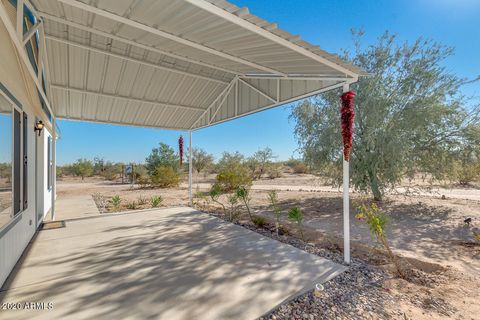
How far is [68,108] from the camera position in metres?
6.29

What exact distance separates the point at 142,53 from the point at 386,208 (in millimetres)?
8300

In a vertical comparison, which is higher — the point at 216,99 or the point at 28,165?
the point at 216,99

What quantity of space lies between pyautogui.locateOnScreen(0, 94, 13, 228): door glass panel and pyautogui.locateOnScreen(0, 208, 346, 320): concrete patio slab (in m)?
0.83

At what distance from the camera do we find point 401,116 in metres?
7.08

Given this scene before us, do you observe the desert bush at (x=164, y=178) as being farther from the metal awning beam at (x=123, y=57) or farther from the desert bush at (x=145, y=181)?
the metal awning beam at (x=123, y=57)

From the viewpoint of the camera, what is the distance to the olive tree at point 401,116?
683 centimetres

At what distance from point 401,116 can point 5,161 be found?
901 cm

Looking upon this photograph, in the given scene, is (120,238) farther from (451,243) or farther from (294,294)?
(451,243)

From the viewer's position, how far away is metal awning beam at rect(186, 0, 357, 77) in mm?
2010

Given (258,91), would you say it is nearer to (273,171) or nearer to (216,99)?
(216,99)

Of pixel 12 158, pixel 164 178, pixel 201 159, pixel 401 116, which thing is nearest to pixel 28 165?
pixel 12 158

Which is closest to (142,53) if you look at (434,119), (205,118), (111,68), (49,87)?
(111,68)

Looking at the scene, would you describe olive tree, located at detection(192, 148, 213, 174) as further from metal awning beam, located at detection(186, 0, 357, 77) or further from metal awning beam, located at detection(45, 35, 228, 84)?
metal awning beam, located at detection(186, 0, 357, 77)

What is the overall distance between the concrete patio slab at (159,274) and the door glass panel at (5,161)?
825 millimetres
